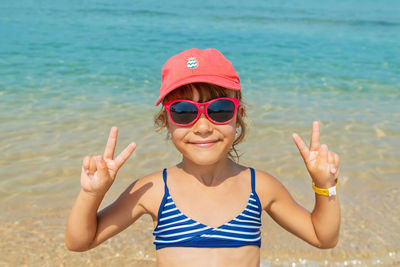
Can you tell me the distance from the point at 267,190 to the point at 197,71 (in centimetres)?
80

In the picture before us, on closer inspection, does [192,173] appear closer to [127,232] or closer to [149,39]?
[127,232]

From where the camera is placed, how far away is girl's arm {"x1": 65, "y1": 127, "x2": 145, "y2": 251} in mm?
2018

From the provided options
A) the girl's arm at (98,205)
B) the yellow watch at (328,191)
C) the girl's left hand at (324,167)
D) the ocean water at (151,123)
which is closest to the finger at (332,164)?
the girl's left hand at (324,167)

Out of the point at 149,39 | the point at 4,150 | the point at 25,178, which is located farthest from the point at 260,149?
the point at 149,39

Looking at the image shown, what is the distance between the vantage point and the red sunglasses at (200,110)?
2.13m

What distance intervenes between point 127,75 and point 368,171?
234 inches

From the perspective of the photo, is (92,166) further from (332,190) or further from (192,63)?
(332,190)

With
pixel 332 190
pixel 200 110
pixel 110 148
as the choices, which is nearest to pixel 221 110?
pixel 200 110

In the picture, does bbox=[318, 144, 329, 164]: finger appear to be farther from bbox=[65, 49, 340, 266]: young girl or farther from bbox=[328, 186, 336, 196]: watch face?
bbox=[328, 186, 336, 196]: watch face

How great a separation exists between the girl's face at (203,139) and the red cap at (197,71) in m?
0.11

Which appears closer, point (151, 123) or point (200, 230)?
point (200, 230)

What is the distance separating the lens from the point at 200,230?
222 centimetres

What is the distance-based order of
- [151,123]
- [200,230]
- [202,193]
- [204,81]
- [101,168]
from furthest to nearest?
[151,123]
[202,193]
[200,230]
[204,81]
[101,168]

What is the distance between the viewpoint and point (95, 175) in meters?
2.03
